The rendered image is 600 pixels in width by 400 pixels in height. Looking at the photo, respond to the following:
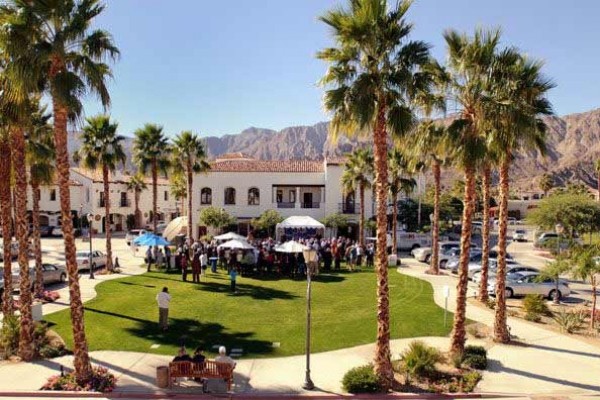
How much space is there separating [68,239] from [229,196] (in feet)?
110

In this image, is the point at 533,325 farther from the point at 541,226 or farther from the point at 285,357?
the point at 541,226

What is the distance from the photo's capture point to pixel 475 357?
1355 centimetres

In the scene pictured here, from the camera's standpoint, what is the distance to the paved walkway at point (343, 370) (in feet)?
39.4

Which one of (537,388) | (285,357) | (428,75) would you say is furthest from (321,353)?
(428,75)

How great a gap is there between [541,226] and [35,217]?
3667 cm

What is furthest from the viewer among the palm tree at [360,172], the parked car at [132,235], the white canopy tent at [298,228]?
the parked car at [132,235]

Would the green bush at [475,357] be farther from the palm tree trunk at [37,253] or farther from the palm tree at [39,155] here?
the palm tree trunk at [37,253]

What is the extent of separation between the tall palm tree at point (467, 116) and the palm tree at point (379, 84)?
184cm

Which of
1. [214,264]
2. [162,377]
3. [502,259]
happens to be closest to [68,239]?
[162,377]

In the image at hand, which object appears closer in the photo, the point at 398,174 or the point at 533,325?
the point at 533,325

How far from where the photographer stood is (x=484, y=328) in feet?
56.7

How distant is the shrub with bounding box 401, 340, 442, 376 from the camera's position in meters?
12.6

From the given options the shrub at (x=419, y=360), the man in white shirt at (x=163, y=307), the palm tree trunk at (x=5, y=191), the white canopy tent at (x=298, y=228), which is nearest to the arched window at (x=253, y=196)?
the white canopy tent at (x=298, y=228)

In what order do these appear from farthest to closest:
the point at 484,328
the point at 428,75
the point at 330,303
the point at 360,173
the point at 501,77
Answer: the point at 360,173, the point at 330,303, the point at 484,328, the point at 501,77, the point at 428,75
